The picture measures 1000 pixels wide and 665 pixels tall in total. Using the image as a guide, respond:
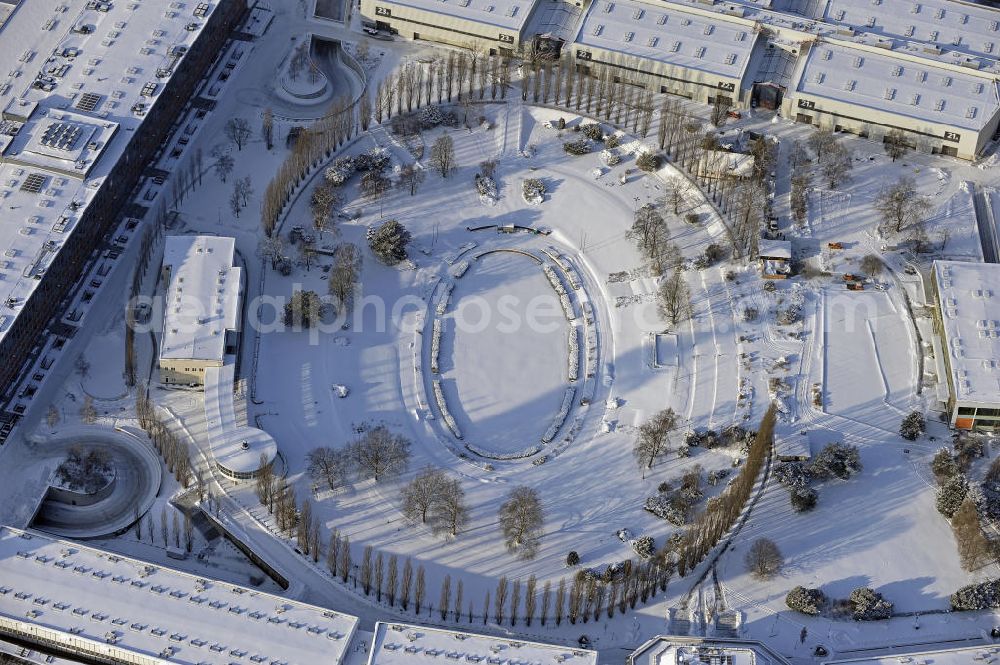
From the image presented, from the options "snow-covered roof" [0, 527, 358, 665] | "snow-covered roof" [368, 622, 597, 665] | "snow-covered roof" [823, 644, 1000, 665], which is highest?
"snow-covered roof" [823, 644, 1000, 665]

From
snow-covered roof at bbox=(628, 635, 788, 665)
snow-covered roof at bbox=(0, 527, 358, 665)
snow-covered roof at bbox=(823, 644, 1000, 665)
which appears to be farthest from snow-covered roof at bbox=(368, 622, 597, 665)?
snow-covered roof at bbox=(823, 644, 1000, 665)

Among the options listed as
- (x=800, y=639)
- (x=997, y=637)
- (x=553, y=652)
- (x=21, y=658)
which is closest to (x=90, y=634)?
(x=21, y=658)

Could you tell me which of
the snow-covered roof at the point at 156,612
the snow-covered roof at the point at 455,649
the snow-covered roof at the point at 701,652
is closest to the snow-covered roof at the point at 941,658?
the snow-covered roof at the point at 701,652

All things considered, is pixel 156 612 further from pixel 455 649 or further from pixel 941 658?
pixel 941 658

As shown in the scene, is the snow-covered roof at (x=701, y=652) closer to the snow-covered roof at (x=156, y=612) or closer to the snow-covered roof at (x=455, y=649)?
the snow-covered roof at (x=455, y=649)

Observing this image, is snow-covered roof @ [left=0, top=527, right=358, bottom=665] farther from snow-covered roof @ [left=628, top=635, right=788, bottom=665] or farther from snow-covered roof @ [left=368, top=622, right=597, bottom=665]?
snow-covered roof @ [left=628, top=635, right=788, bottom=665]

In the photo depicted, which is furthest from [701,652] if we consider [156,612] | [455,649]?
[156,612]
